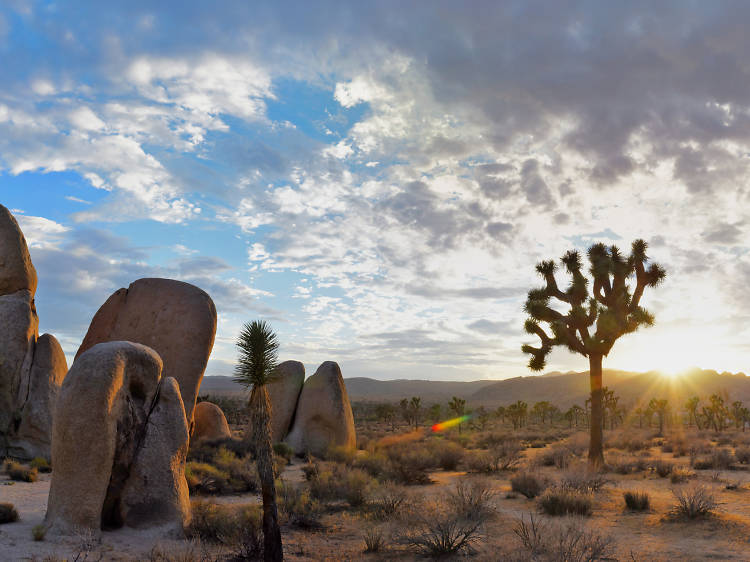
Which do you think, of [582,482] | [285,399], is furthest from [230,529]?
[285,399]

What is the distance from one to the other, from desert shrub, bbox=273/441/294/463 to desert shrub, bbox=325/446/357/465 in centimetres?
123

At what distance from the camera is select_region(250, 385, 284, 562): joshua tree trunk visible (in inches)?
270

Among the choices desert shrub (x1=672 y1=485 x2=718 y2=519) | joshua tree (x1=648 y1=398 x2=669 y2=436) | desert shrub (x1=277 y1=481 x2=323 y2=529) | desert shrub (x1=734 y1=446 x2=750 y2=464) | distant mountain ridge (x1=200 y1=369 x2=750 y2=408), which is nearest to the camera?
desert shrub (x1=277 y1=481 x2=323 y2=529)

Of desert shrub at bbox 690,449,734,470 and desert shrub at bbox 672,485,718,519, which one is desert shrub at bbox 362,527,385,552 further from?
desert shrub at bbox 690,449,734,470

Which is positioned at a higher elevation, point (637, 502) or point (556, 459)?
point (637, 502)

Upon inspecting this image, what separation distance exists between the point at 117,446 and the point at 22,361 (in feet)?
32.2

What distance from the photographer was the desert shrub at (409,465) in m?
14.9

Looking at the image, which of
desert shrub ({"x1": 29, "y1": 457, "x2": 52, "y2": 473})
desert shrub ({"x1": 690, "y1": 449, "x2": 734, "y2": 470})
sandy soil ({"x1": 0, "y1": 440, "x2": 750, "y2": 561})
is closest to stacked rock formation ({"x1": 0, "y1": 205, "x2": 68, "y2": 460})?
desert shrub ({"x1": 29, "y1": 457, "x2": 52, "y2": 473})

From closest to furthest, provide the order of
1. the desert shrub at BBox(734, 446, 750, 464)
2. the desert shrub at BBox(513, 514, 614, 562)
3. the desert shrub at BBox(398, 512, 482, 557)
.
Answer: the desert shrub at BBox(513, 514, 614, 562), the desert shrub at BBox(398, 512, 482, 557), the desert shrub at BBox(734, 446, 750, 464)

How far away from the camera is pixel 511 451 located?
61.0 feet

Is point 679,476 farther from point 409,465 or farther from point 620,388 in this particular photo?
point 620,388

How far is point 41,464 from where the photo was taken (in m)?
13.9

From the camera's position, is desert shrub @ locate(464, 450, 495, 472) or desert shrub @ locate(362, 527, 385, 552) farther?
desert shrub @ locate(464, 450, 495, 472)

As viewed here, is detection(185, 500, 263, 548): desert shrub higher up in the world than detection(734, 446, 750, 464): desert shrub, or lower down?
higher up
